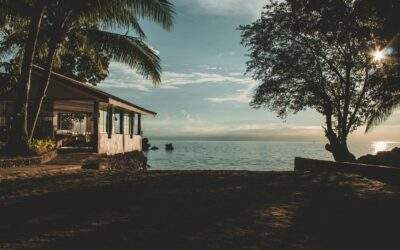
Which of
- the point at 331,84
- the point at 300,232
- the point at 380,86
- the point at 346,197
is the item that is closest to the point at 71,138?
the point at 331,84

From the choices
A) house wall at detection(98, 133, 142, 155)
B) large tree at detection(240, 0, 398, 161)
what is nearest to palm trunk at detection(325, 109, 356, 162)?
large tree at detection(240, 0, 398, 161)

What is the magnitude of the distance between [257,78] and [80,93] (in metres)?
9.29

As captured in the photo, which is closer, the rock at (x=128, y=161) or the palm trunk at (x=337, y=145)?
the rock at (x=128, y=161)

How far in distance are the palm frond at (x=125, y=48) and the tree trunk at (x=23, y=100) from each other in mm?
2475

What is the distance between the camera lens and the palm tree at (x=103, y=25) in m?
16.0

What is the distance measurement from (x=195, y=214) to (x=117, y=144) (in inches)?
800

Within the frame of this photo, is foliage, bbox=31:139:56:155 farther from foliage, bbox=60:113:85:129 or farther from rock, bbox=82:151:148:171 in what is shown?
foliage, bbox=60:113:85:129

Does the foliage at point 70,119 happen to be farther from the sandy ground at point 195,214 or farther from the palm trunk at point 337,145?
the sandy ground at point 195,214

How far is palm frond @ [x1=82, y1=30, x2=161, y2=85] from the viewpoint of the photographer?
17906 mm

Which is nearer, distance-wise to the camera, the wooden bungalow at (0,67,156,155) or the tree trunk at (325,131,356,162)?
the wooden bungalow at (0,67,156,155)

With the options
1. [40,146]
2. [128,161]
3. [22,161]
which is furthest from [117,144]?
[22,161]

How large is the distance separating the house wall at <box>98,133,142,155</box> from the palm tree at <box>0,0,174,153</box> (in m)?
5.93

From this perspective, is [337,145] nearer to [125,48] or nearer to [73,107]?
[125,48]

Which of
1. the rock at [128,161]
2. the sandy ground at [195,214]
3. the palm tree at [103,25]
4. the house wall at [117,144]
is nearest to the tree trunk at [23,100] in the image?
the palm tree at [103,25]
